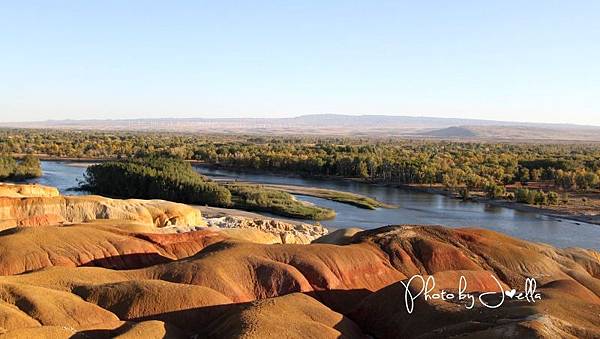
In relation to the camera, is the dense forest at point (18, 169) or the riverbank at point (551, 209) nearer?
the riverbank at point (551, 209)

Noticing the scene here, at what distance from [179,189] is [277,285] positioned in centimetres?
4275

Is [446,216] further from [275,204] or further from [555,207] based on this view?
[275,204]

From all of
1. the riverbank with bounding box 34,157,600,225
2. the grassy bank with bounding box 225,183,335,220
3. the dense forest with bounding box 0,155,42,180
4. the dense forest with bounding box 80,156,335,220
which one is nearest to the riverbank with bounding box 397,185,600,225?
the riverbank with bounding box 34,157,600,225

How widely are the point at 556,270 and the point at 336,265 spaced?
10390 mm

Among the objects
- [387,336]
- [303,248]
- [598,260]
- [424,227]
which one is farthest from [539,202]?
[387,336]

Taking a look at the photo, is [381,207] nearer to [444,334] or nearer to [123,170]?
[123,170]

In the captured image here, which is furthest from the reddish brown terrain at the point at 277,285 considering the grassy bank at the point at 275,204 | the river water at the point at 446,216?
the grassy bank at the point at 275,204

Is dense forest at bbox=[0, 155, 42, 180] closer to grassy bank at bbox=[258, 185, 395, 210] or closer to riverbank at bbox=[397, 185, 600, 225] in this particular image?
grassy bank at bbox=[258, 185, 395, 210]

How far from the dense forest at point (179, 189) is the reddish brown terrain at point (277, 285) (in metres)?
25.9

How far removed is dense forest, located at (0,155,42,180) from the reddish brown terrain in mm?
47326

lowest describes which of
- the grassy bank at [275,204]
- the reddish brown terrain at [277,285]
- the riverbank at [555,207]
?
the riverbank at [555,207]

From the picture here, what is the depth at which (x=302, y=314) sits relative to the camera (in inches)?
728

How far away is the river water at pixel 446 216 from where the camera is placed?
5225 centimetres

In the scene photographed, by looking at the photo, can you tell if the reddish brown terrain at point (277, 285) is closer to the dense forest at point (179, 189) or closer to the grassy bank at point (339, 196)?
the dense forest at point (179, 189)
